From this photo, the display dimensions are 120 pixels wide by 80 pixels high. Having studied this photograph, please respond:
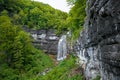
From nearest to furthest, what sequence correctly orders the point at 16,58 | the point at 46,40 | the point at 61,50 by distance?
the point at 16,58
the point at 61,50
the point at 46,40

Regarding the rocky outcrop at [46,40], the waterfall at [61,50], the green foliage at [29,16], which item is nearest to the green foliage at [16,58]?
the waterfall at [61,50]

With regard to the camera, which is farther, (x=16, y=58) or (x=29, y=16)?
(x=29, y=16)

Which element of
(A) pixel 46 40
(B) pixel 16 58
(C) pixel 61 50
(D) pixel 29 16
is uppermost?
(D) pixel 29 16

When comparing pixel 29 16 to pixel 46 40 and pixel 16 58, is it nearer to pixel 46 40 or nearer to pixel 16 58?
pixel 46 40

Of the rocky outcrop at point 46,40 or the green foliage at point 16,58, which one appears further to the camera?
the rocky outcrop at point 46,40

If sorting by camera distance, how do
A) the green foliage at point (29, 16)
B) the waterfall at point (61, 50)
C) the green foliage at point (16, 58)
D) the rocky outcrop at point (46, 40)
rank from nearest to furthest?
the green foliage at point (16, 58) < the waterfall at point (61, 50) < the rocky outcrop at point (46, 40) < the green foliage at point (29, 16)

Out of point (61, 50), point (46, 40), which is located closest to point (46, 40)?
point (46, 40)

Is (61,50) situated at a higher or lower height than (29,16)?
lower

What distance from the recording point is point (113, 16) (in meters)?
7.30

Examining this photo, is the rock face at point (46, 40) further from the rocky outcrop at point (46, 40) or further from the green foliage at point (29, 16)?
the green foliage at point (29, 16)

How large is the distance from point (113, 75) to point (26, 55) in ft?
102

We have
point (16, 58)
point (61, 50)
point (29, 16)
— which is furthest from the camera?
point (29, 16)

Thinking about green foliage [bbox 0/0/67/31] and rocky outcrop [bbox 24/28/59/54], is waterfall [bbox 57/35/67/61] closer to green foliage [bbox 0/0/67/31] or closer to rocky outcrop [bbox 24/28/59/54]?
rocky outcrop [bbox 24/28/59/54]

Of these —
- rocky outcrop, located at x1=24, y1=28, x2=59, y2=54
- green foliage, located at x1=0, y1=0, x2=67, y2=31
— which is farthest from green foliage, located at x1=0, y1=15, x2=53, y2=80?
green foliage, located at x1=0, y1=0, x2=67, y2=31
